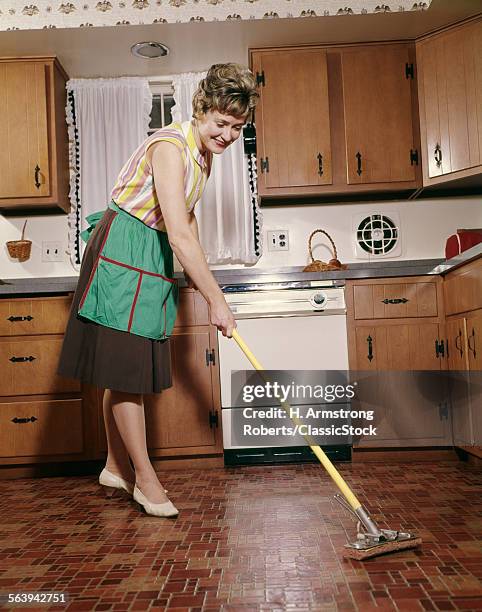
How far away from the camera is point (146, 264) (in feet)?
6.75

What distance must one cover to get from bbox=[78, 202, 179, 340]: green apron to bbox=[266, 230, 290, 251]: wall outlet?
1.53 metres

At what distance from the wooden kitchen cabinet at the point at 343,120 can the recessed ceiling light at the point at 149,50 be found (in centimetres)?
47

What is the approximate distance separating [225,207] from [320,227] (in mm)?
553

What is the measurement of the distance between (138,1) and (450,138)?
170 cm

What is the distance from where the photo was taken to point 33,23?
122 inches

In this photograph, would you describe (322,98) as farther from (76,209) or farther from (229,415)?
(229,415)

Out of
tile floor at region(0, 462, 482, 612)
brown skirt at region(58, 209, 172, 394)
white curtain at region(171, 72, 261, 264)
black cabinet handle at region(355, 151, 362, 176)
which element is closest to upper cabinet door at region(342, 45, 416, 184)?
black cabinet handle at region(355, 151, 362, 176)

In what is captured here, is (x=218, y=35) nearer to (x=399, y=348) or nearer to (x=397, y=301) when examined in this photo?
(x=397, y=301)

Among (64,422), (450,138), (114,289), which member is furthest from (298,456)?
(450,138)

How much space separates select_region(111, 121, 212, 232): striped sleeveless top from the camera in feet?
6.51

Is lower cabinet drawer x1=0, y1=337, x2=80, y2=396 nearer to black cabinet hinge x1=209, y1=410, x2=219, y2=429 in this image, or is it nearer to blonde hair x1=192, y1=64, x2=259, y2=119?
black cabinet hinge x1=209, y1=410, x2=219, y2=429

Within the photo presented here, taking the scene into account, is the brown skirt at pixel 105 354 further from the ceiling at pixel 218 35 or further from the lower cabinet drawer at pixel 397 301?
the ceiling at pixel 218 35

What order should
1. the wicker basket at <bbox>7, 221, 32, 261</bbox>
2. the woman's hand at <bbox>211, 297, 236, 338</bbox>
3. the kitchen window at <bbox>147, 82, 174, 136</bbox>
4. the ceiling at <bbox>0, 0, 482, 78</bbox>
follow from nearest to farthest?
the woman's hand at <bbox>211, 297, 236, 338</bbox> → the ceiling at <bbox>0, 0, 482, 78</bbox> → the wicker basket at <bbox>7, 221, 32, 261</bbox> → the kitchen window at <bbox>147, 82, 174, 136</bbox>

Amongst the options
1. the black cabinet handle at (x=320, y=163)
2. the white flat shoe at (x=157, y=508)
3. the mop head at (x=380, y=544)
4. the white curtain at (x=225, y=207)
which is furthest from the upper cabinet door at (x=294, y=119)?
the mop head at (x=380, y=544)
